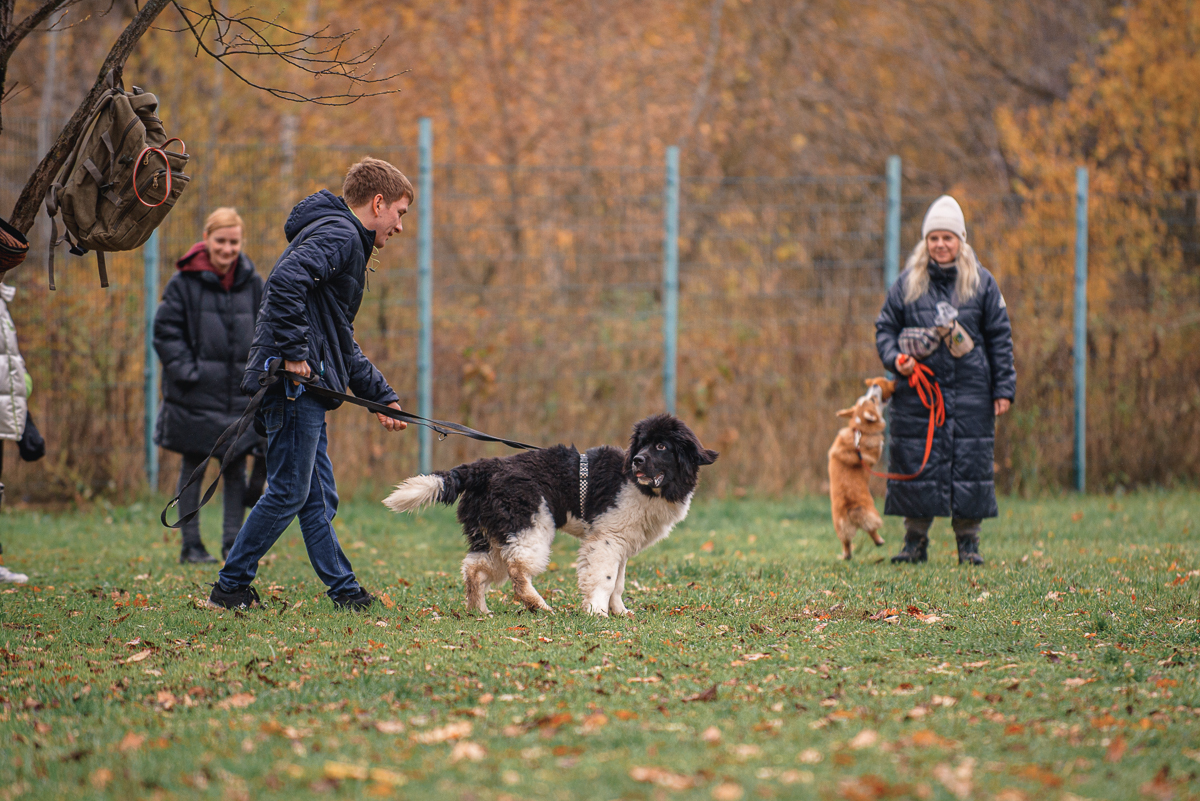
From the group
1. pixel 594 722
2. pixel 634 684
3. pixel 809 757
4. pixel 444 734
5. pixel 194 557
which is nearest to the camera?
pixel 809 757

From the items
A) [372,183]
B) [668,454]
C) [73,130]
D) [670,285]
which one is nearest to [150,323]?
[670,285]

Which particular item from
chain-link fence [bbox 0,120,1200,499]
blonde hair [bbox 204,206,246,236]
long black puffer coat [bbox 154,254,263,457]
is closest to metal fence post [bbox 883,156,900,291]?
chain-link fence [bbox 0,120,1200,499]

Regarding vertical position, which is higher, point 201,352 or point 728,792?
point 201,352

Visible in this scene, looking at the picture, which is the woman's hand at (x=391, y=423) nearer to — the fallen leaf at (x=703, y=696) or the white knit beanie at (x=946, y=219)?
the fallen leaf at (x=703, y=696)

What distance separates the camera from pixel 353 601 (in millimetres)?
5824

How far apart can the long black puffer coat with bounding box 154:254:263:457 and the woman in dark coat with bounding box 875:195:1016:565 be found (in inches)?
176

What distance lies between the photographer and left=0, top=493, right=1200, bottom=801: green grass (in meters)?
3.17

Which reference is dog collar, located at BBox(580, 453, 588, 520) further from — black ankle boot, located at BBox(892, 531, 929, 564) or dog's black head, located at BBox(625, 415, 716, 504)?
black ankle boot, located at BBox(892, 531, 929, 564)

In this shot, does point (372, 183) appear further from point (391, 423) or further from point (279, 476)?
point (279, 476)

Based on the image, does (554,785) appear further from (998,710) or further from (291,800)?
(998,710)

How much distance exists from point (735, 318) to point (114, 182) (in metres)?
7.56

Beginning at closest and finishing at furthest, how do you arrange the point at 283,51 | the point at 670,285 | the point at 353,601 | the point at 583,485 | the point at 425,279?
the point at 583,485
the point at 353,601
the point at 283,51
the point at 425,279
the point at 670,285

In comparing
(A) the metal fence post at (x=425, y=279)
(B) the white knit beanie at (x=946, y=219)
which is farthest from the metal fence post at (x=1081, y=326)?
(A) the metal fence post at (x=425, y=279)

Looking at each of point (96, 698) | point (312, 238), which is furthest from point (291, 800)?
point (312, 238)
